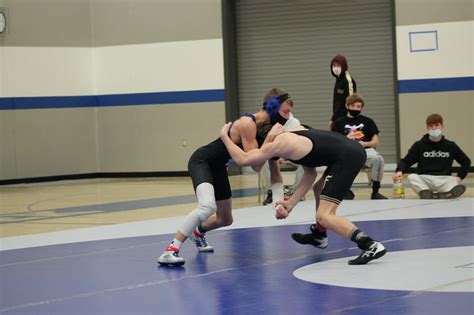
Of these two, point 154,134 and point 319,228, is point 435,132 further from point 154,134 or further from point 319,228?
point 154,134

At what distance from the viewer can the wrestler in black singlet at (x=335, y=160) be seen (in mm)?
7527

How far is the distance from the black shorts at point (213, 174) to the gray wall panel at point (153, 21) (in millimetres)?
10878

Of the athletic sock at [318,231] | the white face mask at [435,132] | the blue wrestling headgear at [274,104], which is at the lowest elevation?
the athletic sock at [318,231]

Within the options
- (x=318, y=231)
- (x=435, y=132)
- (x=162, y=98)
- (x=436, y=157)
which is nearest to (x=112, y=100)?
(x=162, y=98)

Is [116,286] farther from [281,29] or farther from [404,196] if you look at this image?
[281,29]

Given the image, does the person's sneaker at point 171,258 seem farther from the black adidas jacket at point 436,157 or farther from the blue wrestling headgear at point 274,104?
the black adidas jacket at point 436,157

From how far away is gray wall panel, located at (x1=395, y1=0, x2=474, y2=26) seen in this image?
53.6 feet

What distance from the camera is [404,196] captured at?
41.9 ft

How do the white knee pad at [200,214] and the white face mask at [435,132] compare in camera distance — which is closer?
the white knee pad at [200,214]

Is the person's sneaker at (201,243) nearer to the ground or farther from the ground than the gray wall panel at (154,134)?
nearer to the ground

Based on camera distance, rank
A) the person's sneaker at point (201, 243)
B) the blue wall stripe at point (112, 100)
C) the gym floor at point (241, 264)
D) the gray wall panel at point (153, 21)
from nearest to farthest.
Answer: the gym floor at point (241, 264)
the person's sneaker at point (201, 243)
the blue wall stripe at point (112, 100)
the gray wall panel at point (153, 21)

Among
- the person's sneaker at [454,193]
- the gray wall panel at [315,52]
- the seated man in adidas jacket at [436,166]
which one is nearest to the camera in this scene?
the person's sneaker at [454,193]

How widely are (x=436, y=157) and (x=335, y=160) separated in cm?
504

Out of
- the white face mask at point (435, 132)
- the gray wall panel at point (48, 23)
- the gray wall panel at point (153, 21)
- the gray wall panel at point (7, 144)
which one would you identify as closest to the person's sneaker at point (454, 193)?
the white face mask at point (435, 132)
